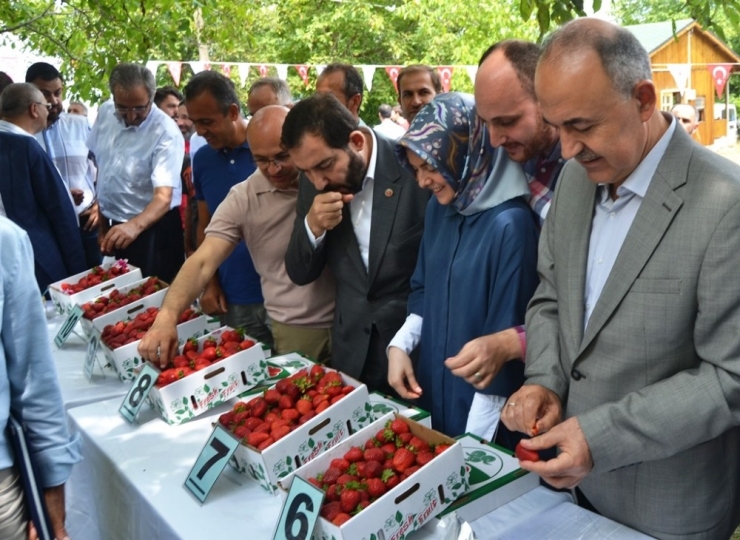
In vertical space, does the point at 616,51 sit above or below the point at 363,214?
above

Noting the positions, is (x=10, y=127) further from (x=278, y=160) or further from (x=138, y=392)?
(x=138, y=392)

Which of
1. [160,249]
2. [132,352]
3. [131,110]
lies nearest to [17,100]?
[131,110]

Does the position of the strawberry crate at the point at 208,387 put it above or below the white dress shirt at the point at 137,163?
below

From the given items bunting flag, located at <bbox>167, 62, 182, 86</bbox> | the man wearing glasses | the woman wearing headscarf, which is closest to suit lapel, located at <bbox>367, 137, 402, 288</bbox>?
the woman wearing headscarf

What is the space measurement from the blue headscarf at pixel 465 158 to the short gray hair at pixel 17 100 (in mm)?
2929

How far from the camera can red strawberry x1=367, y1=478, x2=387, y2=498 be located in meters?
1.39

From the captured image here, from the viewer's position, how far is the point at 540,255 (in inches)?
67.6

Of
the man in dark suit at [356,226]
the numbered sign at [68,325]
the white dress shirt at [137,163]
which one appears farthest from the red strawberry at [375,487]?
the white dress shirt at [137,163]

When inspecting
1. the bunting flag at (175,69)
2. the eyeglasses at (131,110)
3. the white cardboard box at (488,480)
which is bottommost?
the white cardboard box at (488,480)

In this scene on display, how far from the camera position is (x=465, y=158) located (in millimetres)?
1937

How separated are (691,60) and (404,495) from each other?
25.6 meters

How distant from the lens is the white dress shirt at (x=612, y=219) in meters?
1.40

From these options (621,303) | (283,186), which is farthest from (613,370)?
(283,186)

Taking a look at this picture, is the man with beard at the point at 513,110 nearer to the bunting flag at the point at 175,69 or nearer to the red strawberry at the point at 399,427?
the red strawberry at the point at 399,427
